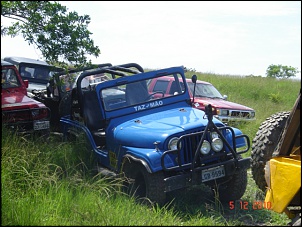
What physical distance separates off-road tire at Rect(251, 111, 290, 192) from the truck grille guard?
0.92ft

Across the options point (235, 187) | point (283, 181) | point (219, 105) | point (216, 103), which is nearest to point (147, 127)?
point (235, 187)

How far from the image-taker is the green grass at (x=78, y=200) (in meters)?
4.57

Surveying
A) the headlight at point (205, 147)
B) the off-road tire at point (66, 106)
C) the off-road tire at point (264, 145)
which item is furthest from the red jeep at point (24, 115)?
the off-road tire at point (264, 145)

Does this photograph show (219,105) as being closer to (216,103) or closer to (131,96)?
(216,103)

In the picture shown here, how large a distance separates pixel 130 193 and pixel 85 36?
9.89 feet

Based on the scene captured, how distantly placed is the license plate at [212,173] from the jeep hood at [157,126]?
56 cm

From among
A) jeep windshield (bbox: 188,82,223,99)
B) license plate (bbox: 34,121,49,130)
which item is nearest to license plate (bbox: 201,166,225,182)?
license plate (bbox: 34,121,49,130)

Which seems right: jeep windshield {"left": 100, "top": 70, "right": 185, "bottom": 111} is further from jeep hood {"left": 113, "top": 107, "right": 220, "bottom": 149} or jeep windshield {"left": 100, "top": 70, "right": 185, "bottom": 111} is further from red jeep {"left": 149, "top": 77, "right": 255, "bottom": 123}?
red jeep {"left": 149, "top": 77, "right": 255, "bottom": 123}

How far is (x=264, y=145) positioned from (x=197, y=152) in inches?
38.3

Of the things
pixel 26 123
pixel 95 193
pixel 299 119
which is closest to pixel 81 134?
pixel 26 123

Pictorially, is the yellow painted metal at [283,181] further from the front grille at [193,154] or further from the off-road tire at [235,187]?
the off-road tire at [235,187]

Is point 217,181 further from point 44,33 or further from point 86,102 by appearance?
point 44,33

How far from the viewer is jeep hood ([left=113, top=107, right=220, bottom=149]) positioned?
5.95m

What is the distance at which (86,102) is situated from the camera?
7.45 m
